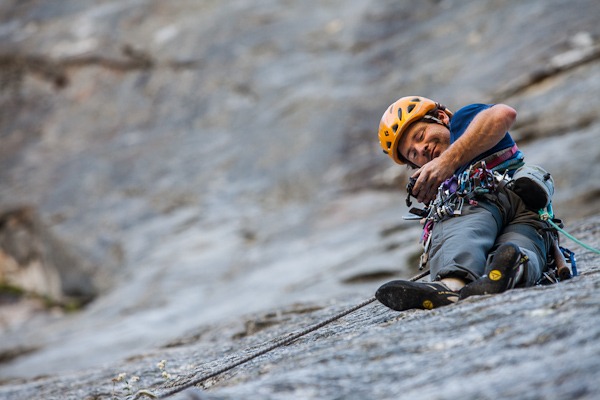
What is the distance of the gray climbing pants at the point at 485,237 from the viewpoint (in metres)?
4.63

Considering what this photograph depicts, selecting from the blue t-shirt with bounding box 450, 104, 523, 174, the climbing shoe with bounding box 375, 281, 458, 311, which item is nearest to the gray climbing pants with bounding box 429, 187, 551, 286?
the climbing shoe with bounding box 375, 281, 458, 311

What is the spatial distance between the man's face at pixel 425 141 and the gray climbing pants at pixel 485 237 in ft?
1.82

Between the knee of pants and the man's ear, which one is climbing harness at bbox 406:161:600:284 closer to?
the knee of pants

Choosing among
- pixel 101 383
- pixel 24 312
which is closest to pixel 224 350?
pixel 101 383

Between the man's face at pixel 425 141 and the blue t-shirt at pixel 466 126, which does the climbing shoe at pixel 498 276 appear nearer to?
the blue t-shirt at pixel 466 126

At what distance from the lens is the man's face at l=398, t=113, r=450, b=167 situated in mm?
5539

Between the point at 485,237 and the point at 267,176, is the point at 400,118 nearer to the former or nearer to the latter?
the point at 485,237

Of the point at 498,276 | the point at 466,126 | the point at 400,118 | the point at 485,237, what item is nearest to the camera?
the point at 498,276

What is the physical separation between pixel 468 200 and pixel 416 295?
0.95 m

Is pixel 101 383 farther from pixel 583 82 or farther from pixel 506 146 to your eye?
pixel 583 82

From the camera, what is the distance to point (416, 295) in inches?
173

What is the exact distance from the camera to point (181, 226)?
1836 cm

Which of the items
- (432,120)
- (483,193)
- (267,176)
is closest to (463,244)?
(483,193)

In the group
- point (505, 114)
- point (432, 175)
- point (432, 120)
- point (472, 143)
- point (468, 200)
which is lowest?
point (468, 200)
